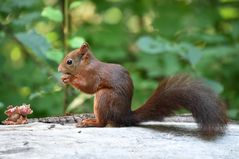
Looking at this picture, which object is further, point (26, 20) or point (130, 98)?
point (26, 20)

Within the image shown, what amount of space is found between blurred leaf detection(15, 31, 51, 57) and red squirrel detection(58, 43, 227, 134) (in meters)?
1.04

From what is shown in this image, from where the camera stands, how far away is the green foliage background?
173 inches

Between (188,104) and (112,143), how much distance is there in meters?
0.50

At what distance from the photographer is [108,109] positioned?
301 centimetres

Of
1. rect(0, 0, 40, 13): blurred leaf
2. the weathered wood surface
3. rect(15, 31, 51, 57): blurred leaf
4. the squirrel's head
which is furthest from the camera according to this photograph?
Result: rect(0, 0, 40, 13): blurred leaf

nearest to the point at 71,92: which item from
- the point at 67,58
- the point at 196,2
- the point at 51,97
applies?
the point at 51,97

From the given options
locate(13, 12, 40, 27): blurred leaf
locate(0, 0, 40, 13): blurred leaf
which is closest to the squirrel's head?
locate(13, 12, 40, 27): blurred leaf

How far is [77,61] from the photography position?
3.21m

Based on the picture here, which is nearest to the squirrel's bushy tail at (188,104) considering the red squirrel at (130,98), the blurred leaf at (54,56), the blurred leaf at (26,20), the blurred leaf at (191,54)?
the red squirrel at (130,98)

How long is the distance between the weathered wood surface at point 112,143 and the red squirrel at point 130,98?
0.08 m

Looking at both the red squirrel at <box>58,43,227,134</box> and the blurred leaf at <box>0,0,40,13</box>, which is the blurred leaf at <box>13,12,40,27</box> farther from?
the red squirrel at <box>58,43,227,134</box>

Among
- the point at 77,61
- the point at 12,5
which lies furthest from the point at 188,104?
the point at 12,5

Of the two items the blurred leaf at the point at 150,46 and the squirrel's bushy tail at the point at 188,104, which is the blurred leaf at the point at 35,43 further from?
the squirrel's bushy tail at the point at 188,104

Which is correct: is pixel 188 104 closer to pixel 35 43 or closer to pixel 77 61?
pixel 77 61
